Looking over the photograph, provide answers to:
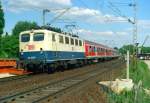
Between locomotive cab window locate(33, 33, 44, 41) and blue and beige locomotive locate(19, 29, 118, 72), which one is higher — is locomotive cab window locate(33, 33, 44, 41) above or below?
above

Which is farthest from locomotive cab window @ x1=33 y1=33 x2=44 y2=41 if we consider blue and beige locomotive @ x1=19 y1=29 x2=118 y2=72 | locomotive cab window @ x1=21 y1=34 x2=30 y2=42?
locomotive cab window @ x1=21 y1=34 x2=30 y2=42

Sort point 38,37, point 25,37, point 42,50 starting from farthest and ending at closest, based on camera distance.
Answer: point 25,37 → point 38,37 → point 42,50

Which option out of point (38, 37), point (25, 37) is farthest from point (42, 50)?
point (25, 37)

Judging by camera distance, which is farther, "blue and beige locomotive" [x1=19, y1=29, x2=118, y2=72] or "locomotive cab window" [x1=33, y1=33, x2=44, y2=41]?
"locomotive cab window" [x1=33, y1=33, x2=44, y2=41]

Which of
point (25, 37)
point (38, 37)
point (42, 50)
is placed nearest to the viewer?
point (42, 50)

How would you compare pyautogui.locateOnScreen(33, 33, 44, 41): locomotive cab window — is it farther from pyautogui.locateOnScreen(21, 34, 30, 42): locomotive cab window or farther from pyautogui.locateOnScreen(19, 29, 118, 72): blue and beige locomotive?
pyautogui.locateOnScreen(21, 34, 30, 42): locomotive cab window

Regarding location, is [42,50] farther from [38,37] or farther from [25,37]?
[25,37]

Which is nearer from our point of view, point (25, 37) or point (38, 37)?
point (38, 37)

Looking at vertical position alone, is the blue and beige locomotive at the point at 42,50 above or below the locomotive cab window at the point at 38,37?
below

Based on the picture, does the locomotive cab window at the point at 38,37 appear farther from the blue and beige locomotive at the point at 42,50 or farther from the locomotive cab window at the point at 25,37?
Result: the locomotive cab window at the point at 25,37

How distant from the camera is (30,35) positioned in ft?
102

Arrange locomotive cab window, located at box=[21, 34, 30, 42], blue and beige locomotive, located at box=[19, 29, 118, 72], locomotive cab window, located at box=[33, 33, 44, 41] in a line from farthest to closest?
1. locomotive cab window, located at box=[21, 34, 30, 42]
2. locomotive cab window, located at box=[33, 33, 44, 41]
3. blue and beige locomotive, located at box=[19, 29, 118, 72]

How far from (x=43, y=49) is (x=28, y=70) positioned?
103 inches

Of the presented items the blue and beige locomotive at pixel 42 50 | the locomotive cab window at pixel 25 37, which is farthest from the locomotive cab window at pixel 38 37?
the locomotive cab window at pixel 25 37
